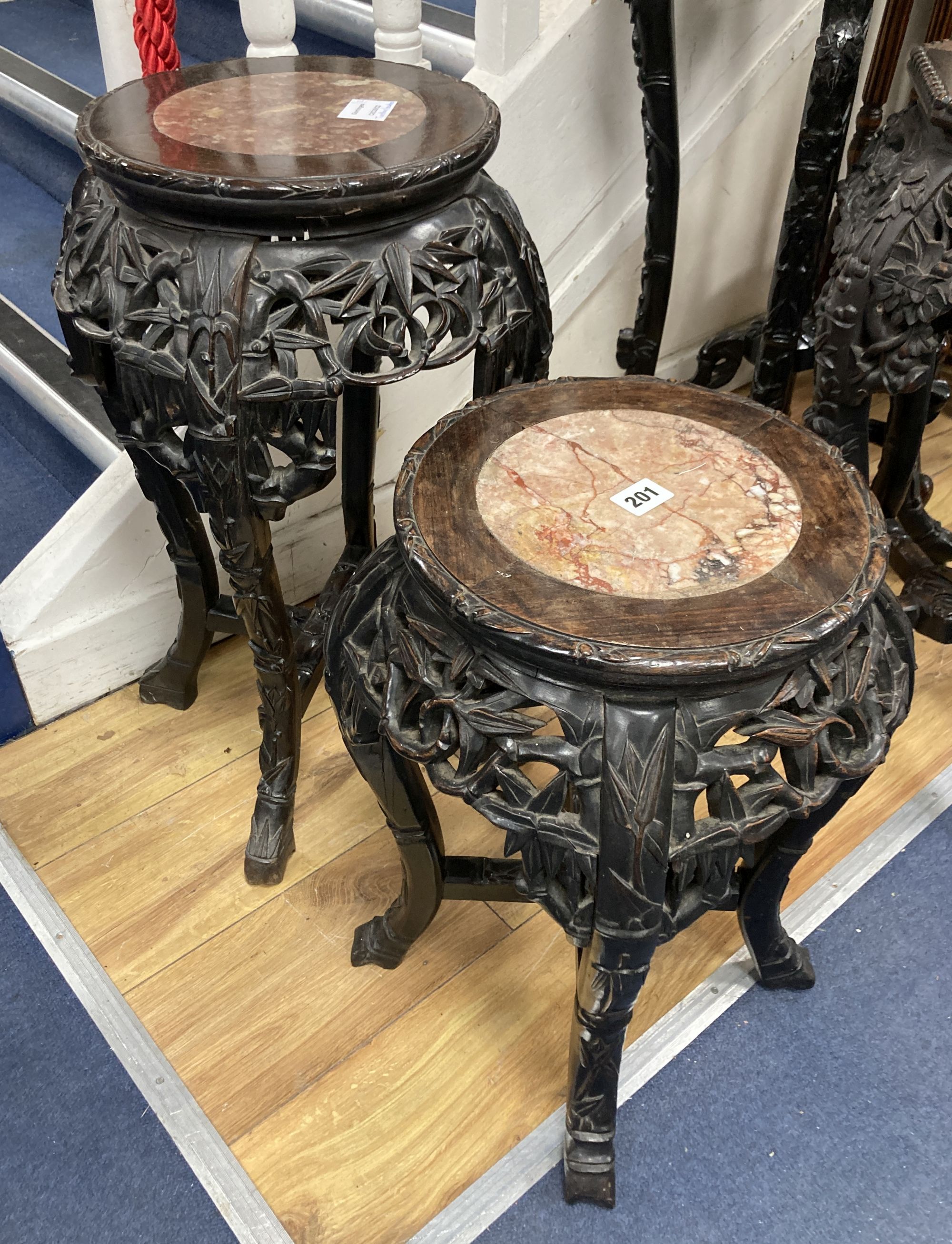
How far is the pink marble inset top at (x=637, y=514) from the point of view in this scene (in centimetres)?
70

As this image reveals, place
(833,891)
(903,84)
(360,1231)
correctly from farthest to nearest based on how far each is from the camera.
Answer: (903,84), (833,891), (360,1231)

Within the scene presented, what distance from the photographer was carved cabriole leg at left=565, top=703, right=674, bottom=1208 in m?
0.66

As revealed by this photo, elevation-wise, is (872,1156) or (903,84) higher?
(903,84)

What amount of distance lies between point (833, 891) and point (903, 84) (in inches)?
63.0

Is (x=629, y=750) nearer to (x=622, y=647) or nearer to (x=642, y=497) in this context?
(x=622, y=647)

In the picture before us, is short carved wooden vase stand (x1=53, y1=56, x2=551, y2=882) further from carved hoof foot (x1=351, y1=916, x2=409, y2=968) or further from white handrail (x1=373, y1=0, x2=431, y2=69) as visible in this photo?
carved hoof foot (x1=351, y1=916, x2=409, y2=968)

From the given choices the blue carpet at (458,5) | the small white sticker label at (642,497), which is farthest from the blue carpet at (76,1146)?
the blue carpet at (458,5)

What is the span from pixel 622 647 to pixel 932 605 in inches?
31.9

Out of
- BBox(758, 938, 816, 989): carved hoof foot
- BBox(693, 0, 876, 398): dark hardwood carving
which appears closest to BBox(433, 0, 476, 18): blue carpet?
BBox(693, 0, 876, 398): dark hardwood carving

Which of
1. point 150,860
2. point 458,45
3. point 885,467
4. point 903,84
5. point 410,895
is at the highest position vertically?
point 458,45

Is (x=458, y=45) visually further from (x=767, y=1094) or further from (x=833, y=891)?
(x=767, y=1094)

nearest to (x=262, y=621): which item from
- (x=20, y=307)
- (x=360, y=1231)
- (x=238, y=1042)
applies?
(x=238, y=1042)

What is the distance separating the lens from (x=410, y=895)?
100 cm

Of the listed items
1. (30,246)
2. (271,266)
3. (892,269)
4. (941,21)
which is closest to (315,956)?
(271,266)
